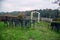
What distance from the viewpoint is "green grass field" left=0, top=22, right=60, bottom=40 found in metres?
4.12

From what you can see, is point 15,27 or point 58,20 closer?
point 15,27

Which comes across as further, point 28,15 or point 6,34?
point 28,15

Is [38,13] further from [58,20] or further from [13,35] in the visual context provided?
[13,35]

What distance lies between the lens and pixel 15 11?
4.32 m

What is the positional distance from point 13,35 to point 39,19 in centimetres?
76

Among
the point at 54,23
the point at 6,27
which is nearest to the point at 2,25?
the point at 6,27

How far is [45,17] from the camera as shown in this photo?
4387 mm

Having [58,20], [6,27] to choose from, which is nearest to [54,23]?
[58,20]

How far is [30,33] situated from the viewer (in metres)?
4.19

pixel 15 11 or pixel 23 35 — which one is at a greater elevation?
pixel 15 11

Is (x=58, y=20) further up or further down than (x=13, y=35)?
further up

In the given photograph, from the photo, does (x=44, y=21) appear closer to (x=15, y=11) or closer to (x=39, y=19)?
(x=39, y=19)

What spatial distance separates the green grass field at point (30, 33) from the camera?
162 inches

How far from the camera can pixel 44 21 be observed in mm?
4340
